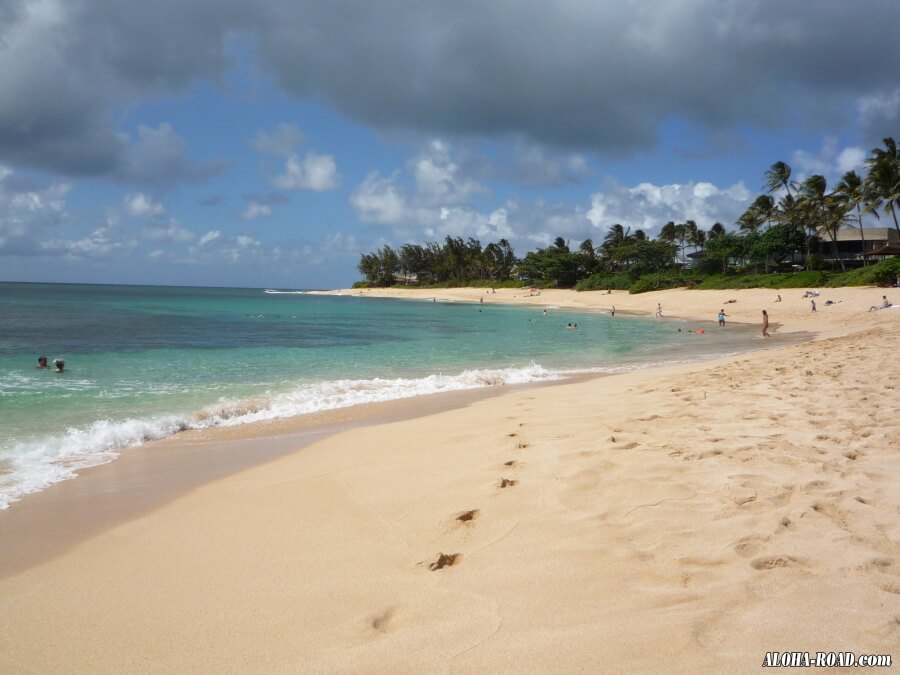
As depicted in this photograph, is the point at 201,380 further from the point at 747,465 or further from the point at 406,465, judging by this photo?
the point at 747,465

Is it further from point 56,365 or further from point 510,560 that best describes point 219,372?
point 510,560

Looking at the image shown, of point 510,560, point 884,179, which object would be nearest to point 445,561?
point 510,560

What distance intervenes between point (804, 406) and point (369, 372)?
12.1 m

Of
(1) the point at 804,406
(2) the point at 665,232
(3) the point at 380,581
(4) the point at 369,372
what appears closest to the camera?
(3) the point at 380,581

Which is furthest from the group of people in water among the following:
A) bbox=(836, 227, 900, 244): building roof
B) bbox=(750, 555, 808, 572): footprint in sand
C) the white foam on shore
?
bbox=(836, 227, 900, 244): building roof

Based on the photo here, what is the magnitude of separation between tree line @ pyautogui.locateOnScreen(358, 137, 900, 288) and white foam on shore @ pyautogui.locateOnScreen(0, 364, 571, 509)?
2008 inches

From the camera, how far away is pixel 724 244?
6625 centimetres

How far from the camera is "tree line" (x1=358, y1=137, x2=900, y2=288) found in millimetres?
50906

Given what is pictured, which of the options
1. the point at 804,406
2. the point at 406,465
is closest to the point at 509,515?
the point at 406,465

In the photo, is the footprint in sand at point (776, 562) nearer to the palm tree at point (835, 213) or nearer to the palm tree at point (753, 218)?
the palm tree at point (835, 213)

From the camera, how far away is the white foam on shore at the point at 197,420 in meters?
6.81

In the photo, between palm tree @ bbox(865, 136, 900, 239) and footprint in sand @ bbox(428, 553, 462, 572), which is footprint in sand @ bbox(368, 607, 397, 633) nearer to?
footprint in sand @ bbox(428, 553, 462, 572)

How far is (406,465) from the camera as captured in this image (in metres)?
6.07

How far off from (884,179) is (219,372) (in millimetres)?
57945
